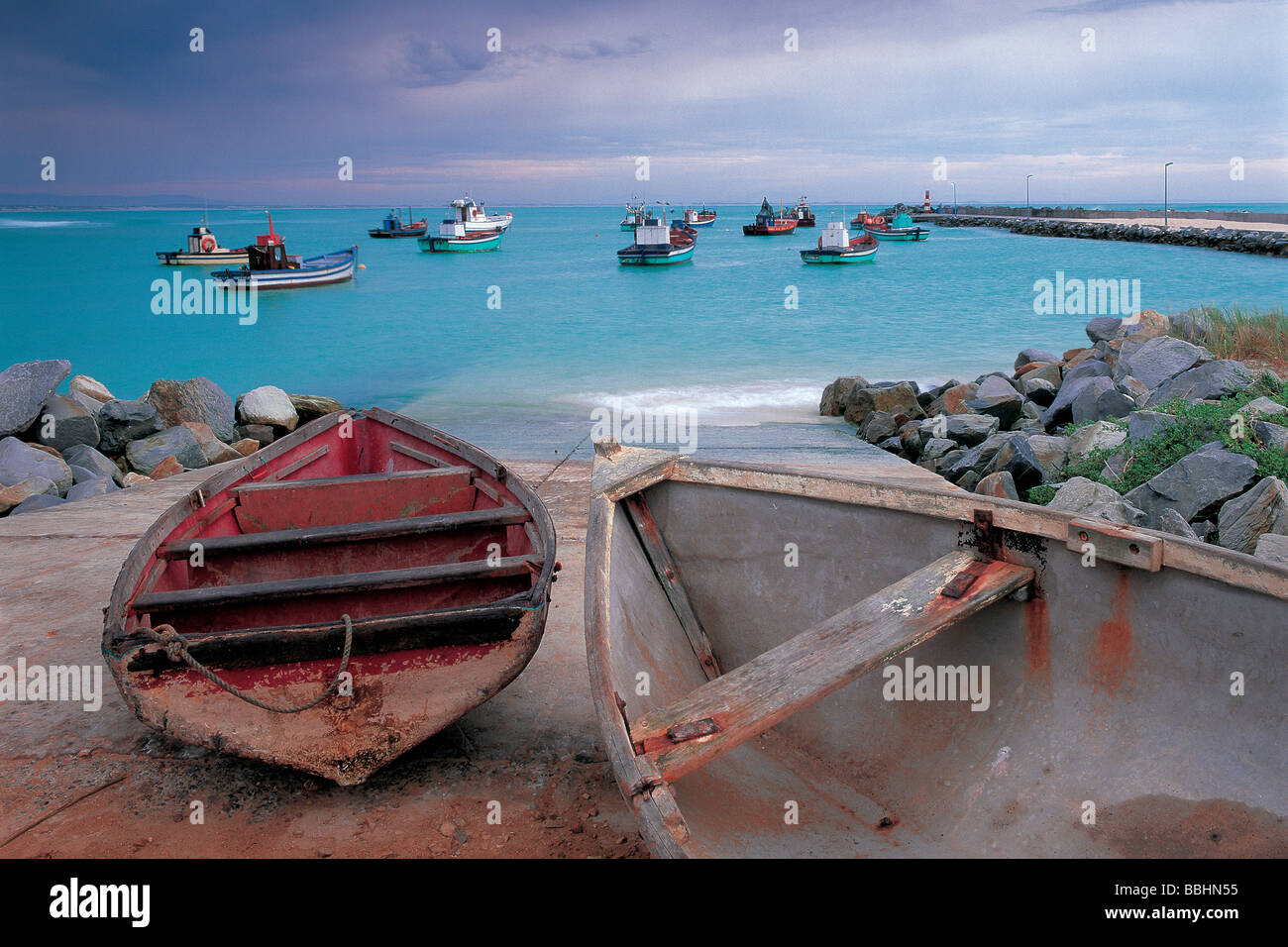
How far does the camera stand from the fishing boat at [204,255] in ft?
174

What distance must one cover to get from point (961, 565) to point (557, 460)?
259 inches

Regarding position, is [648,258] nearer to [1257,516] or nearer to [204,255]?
[204,255]

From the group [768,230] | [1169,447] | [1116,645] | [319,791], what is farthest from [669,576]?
[768,230]

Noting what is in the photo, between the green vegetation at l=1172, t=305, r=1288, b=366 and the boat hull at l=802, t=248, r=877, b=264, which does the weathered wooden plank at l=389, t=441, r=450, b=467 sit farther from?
the boat hull at l=802, t=248, r=877, b=264

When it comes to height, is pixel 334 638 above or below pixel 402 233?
below

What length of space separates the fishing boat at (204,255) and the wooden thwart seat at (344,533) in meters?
54.4

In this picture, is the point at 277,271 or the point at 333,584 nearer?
the point at 333,584

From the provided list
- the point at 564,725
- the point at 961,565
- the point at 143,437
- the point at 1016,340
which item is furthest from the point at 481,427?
the point at 1016,340

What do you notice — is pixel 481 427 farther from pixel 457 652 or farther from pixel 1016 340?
pixel 1016 340

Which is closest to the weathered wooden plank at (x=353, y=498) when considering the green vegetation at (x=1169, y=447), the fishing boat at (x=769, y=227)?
the green vegetation at (x=1169, y=447)

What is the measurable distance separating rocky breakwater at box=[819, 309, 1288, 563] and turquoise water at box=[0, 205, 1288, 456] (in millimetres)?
1520

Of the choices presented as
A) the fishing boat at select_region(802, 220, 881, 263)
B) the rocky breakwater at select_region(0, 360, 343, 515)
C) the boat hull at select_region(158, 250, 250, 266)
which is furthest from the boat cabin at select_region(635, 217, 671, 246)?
the rocky breakwater at select_region(0, 360, 343, 515)

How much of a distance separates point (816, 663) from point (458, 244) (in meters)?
70.1

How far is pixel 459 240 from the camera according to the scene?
225 feet
